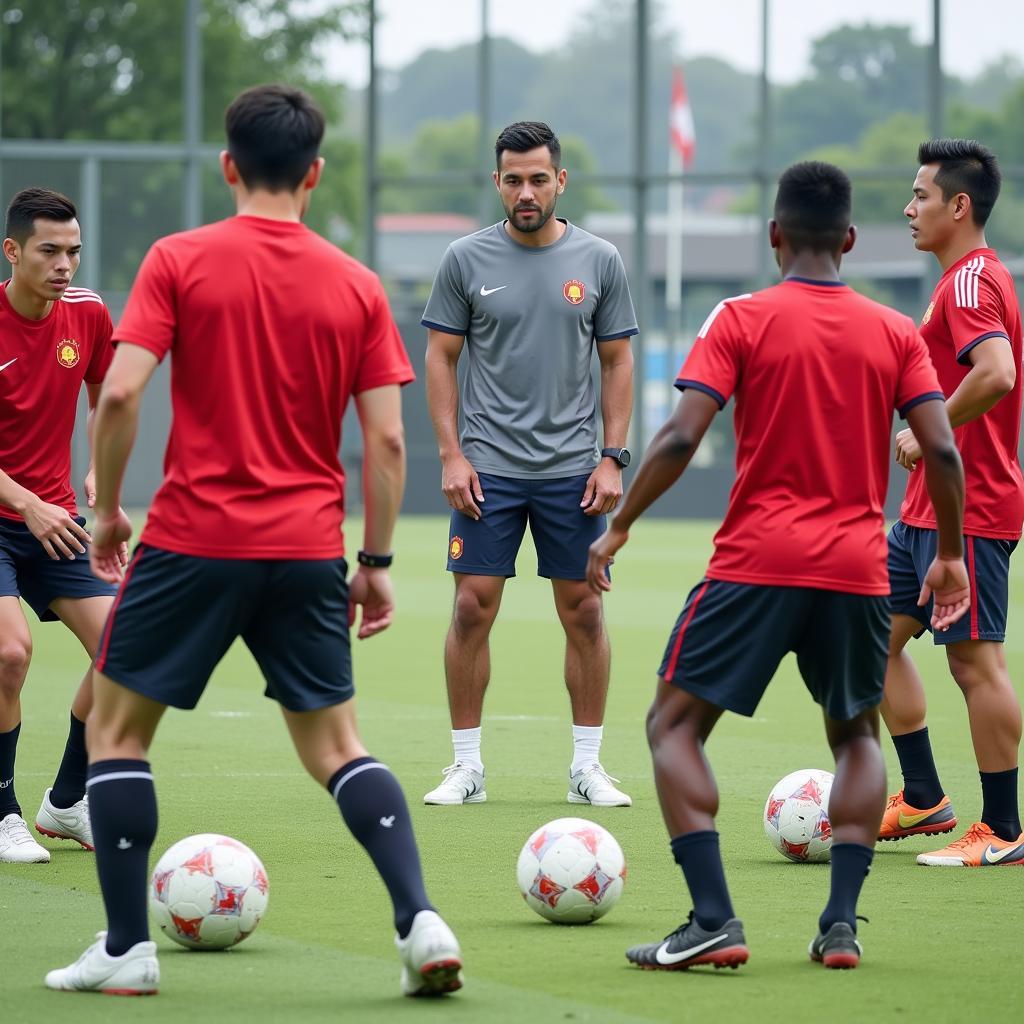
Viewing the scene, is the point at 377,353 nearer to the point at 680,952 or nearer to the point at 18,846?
the point at 680,952

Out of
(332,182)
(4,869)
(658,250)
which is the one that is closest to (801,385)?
(4,869)

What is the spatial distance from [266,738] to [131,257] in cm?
2194

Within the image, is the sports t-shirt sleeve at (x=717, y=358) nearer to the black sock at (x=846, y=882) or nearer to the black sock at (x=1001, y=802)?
the black sock at (x=846, y=882)

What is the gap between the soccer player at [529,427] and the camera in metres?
8.02

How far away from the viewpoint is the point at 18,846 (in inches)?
263

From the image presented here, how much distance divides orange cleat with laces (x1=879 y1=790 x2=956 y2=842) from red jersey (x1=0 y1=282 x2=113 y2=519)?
2994 millimetres

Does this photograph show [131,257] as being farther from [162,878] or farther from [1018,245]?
[162,878]

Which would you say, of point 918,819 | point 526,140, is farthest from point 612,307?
point 918,819

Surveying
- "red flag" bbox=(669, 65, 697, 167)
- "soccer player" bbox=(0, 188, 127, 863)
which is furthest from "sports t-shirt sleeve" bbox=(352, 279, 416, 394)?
"red flag" bbox=(669, 65, 697, 167)

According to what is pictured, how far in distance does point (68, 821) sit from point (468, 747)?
169 centimetres

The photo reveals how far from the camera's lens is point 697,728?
5.16m

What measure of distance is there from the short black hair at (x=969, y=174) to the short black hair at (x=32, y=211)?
9.29 ft

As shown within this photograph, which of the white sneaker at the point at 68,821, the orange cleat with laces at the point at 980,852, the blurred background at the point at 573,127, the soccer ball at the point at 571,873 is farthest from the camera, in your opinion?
the blurred background at the point at 573,127

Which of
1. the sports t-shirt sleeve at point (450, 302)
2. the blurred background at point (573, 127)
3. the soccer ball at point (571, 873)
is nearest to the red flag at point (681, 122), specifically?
the blurred background at point (573, 127)
